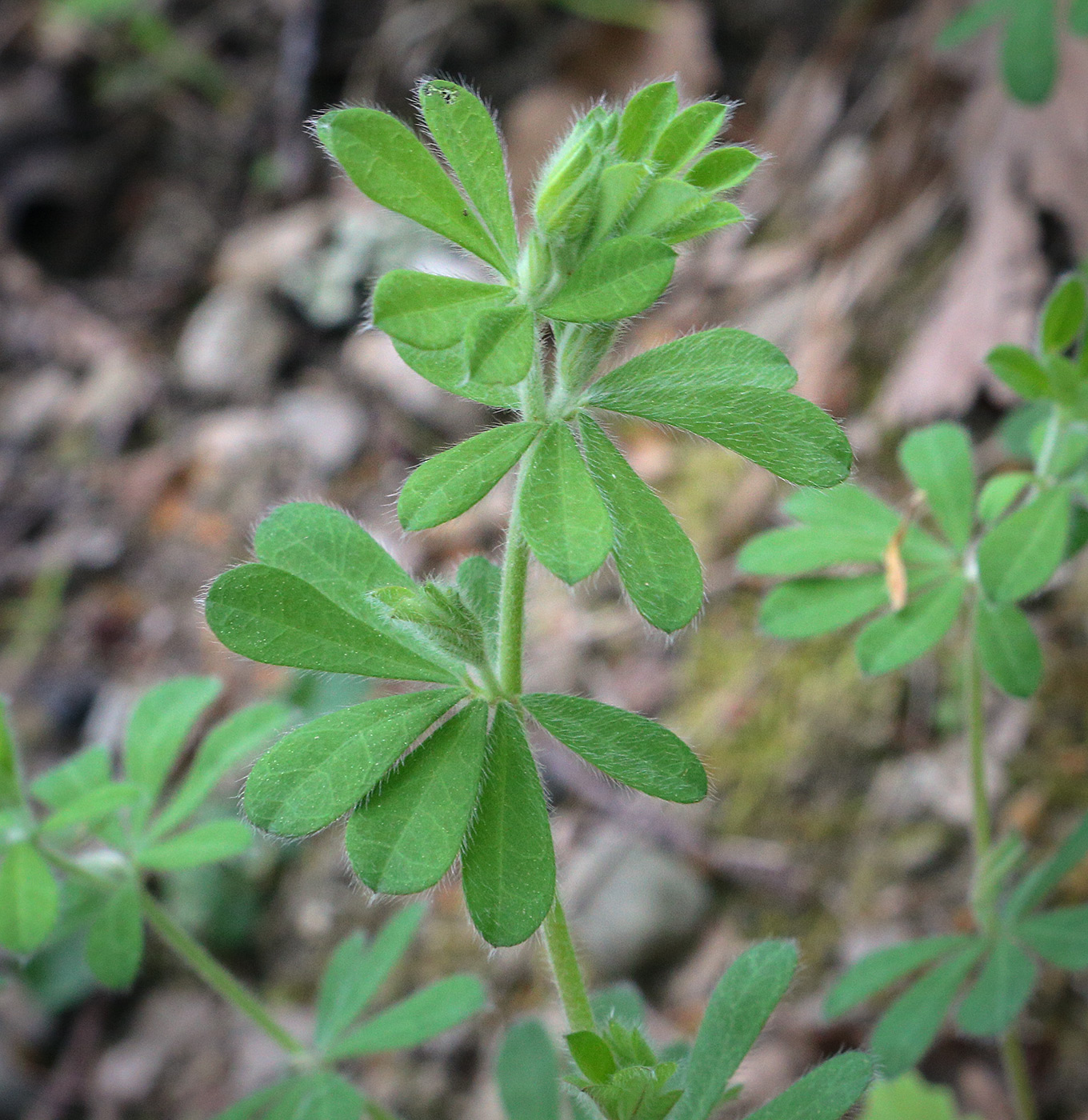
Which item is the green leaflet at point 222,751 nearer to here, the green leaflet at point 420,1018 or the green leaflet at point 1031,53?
the green leaflet at point 420,1018

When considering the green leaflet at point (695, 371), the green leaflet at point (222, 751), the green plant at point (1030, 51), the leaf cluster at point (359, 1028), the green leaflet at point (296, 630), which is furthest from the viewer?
the green plant at point (1030, 51)

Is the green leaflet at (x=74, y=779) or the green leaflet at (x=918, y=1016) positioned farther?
the green leaflet at (x=74, y=779)

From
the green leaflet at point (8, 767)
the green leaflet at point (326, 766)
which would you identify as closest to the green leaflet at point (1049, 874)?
the green leaflet at point (326, 766)

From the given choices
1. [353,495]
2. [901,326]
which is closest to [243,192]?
[353,495]

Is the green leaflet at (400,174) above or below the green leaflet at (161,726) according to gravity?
above

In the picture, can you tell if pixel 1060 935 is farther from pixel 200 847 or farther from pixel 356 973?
pixel 200 847

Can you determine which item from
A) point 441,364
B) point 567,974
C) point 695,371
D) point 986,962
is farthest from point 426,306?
point 986,962

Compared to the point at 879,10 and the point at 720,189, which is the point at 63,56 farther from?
the point at 720,189
